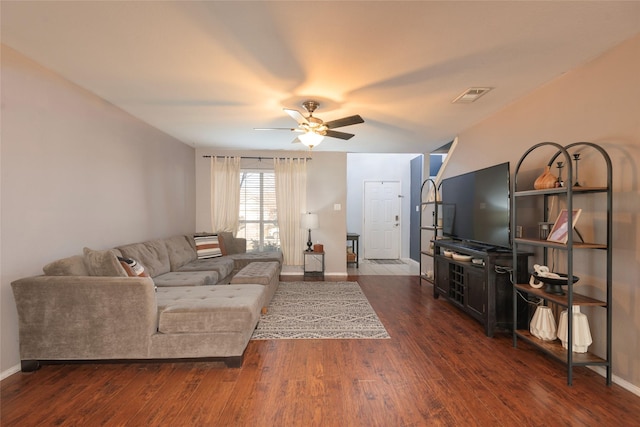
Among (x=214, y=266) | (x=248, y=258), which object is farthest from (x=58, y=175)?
(x=248, y=258)

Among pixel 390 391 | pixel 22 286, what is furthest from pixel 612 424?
pixel 22 286

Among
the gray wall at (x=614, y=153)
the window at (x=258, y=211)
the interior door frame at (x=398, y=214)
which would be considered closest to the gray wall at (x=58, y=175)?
the window at (x=258, y=211)

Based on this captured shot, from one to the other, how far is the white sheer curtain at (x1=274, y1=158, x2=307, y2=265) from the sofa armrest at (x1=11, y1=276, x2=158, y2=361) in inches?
133

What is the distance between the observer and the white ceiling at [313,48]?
1.74 metres

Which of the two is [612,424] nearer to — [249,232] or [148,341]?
[148,341]

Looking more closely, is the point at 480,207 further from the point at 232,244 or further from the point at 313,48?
the point at 232,244

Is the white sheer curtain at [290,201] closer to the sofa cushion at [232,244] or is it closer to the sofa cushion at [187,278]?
the sofa cushion at [232,244]

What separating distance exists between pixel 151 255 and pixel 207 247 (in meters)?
1.27

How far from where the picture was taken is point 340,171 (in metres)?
5.69

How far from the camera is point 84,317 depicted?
2211 millimetres

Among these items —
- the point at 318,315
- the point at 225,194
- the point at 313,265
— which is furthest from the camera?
the point at 313,265

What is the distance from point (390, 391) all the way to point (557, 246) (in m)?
1.62

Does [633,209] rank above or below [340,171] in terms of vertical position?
below

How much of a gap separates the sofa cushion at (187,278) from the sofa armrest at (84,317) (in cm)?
97
